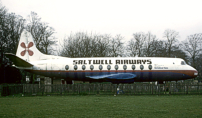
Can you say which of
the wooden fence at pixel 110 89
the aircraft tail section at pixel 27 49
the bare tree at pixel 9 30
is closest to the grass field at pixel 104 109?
the wooden fence at pixel 110 89

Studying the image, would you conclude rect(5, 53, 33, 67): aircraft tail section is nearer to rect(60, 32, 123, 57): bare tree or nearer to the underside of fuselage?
the underside of fuselage

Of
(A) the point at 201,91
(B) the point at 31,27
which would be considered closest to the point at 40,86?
(A) the point at 201,91

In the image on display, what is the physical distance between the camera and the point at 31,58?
32.1m

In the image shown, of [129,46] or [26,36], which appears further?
[129,46]

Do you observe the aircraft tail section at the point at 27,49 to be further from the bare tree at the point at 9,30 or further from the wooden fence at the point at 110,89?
the bare tree at the point at 9,30

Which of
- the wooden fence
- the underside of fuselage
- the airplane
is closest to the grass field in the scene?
the wooden fence

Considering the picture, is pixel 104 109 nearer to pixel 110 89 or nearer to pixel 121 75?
pixel 110 89

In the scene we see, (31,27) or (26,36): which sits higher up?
(31,27)

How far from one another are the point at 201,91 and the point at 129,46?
3698 centimetres

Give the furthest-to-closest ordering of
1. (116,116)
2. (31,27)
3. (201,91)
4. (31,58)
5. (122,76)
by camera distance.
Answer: (31,27), (31,58), (122,76), (201,91), (116,116)

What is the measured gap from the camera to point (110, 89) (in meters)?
26.2

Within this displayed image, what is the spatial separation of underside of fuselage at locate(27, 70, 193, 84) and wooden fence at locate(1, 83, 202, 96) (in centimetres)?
337

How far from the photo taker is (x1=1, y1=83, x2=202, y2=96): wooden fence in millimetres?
26078

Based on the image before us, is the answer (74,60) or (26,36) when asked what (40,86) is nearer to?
(74,60)
